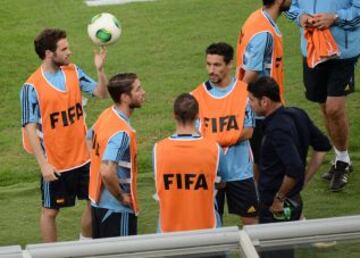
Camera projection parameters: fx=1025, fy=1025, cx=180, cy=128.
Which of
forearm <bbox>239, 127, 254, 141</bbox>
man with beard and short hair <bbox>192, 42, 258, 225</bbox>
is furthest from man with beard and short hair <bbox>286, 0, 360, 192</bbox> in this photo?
forearm <bbox>239, 127, 254, 141</bbox>

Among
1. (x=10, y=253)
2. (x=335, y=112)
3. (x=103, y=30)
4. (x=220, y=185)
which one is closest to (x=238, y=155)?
(x=220, y=185)

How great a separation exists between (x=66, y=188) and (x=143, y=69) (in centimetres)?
458

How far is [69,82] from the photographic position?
7.71 metres

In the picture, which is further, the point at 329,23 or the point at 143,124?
the point at 143,124

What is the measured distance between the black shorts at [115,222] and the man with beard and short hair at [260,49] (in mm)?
1593

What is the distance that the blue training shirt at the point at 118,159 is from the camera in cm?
683

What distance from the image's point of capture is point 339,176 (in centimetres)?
908

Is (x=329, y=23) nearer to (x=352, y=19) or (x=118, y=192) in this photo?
(x=352, y=19)

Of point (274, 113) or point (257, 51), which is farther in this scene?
point (257, 51)

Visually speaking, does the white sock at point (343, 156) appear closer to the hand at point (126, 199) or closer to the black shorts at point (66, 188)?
the black shorts at point (66, 188)

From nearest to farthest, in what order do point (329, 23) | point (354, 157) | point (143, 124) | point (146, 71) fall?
point (329, 23), point (354, 157), point (143, 124), point (146, 71)

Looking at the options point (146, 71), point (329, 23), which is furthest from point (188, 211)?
point (146, 71)

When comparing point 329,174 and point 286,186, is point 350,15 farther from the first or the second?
point 286,186

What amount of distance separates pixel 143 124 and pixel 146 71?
1636 millimetres
